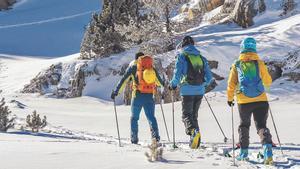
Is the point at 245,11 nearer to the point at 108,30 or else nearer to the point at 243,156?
the point at 108,30

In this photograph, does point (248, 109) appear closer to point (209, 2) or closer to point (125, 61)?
point (125, 61)

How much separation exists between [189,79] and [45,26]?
3548 cm

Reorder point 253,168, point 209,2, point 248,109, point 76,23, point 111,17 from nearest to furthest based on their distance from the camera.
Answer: point 253,168 < point 248,109 < point 111,17 < point 209,2 < point 76,23

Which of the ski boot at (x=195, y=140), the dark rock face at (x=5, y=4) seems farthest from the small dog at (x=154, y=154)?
the dark rock face at (x=5, y=4)

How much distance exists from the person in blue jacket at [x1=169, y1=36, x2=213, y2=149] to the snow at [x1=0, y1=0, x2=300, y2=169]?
46cm

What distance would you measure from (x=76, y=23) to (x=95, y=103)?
24386 mm

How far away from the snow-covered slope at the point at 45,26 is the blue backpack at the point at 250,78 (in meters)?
29.1

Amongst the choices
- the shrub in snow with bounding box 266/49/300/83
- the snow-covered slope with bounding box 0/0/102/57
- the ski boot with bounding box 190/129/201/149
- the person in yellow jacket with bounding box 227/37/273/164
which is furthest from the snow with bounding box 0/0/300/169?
the snow-covered slope with bounding box 0/0/102/57

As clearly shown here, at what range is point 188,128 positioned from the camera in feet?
27.7

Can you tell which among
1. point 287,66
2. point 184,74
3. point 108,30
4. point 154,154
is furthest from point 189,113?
point 108,30

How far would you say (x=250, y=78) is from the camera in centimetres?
695

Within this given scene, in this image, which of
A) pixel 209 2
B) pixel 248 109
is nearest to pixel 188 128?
pixel 248 109

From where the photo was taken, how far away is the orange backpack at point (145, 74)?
29.2 feet

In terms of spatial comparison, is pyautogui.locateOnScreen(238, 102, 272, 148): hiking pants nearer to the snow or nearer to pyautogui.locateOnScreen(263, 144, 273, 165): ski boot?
pyautogui.locateOnScreen(263, 144, 273, 165): ski boot
